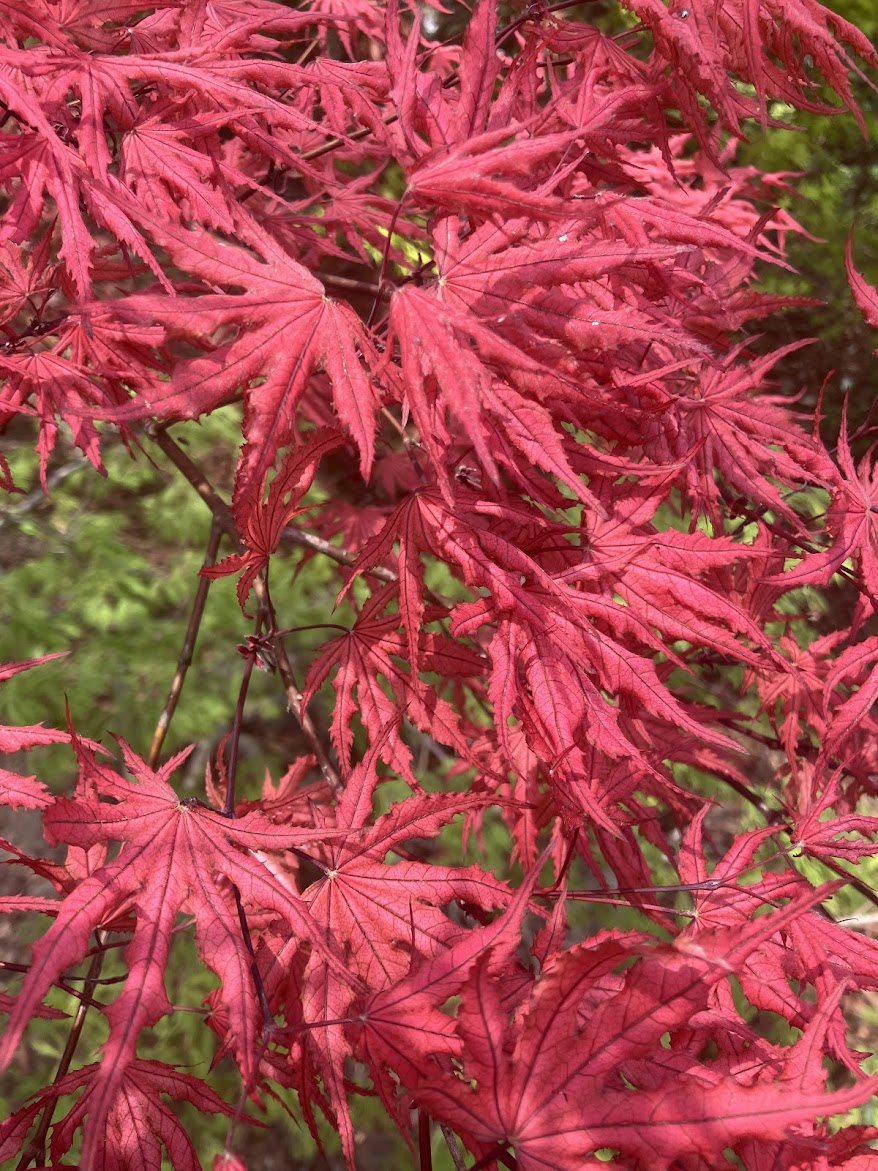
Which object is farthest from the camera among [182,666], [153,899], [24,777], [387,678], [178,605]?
[178,605]

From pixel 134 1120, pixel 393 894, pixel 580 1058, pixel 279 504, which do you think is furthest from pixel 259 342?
pixel 134 1120

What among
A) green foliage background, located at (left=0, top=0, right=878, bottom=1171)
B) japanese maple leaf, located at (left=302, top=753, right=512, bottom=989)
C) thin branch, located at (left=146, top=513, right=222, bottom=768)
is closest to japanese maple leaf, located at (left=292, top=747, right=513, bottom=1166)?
japanese maple leaf, located at (left=302, top=753, right=512, bottom=989)

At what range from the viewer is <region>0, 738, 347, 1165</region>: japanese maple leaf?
726 mm

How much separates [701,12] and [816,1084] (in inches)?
43.0

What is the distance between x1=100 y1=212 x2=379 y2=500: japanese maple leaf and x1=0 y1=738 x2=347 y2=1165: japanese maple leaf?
14.4 inches

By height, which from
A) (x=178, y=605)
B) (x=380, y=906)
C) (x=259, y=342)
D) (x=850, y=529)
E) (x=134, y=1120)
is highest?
(x=259, y=342)

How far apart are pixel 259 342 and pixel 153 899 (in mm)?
580

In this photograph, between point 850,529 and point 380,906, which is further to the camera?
point 850,529

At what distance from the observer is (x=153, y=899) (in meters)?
0.85

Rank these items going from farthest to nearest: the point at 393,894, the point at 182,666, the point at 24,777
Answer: the point at 182,666, the point at 24,777, the point at 393,894

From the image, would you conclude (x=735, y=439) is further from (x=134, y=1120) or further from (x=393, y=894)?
(x=134, y=1120)

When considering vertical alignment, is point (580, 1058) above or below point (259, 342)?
below

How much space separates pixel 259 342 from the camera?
0.86 m

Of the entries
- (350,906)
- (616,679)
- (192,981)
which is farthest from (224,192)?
(192,981)
